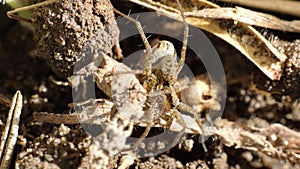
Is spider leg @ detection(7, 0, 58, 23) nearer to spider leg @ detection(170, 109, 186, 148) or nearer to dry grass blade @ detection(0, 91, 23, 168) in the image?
dry grass blade @ detection(0, 91, 23, 168)

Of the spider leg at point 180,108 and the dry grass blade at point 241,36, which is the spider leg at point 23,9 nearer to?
the dry grass blade at point 241,36

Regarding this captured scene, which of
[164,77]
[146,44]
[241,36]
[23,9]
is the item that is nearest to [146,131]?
[164,77]

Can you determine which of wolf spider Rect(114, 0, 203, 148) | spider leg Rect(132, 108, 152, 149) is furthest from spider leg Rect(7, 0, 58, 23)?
spider leg Rect(132, 108, 152, 149)

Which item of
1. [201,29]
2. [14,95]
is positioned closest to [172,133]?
[201,29]

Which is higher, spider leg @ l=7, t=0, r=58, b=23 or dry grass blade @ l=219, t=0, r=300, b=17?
dry grass blade @ l=219, t=0, r=300, b=17

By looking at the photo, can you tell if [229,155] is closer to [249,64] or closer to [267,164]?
[267,164]

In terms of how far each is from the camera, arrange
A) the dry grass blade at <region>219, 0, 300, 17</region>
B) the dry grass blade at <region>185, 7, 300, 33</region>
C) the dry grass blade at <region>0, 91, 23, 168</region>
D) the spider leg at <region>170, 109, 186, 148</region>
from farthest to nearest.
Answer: the dry grass blade at <region>219, 0, 300, 17</region> → the dry grass blade at <region>185, 7, 300, 33</region> → the spider leg at <region>170, 109, 186, 148</region> → the dry grass blade at <region>0, 91, 23, 168</region>
